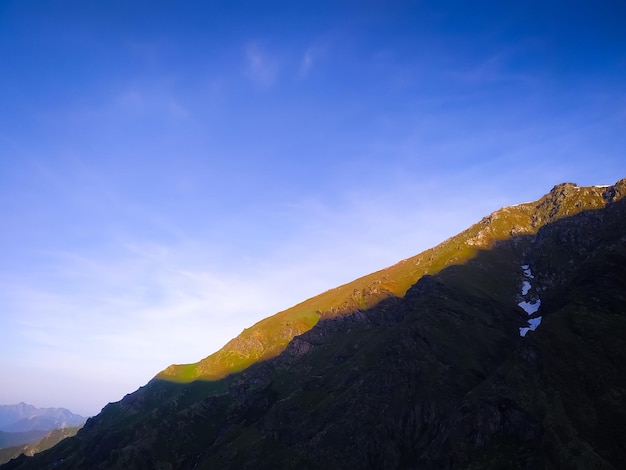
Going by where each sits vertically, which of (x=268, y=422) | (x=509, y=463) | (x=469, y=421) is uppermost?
(x=268, y=422)

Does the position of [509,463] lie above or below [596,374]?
below

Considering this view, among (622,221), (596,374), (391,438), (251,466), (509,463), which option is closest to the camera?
(509,463)

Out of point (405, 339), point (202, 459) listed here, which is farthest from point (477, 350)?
point (202, 459)

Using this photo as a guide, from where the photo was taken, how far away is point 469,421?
136 meters

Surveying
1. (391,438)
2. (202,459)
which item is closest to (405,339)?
(391,438)

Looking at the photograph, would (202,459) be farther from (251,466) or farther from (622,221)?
(622,221)

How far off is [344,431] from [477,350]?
210ft

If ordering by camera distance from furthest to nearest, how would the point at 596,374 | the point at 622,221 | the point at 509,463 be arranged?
the point at 622,221 < the point at 596,374 < the point at 509,463

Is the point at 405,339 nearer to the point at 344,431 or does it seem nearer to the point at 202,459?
the point at 344,431

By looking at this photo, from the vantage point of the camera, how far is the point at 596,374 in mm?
129625

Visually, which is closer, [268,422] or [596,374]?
[596,374]

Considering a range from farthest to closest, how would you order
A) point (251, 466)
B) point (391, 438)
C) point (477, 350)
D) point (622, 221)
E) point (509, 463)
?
point (622, 221) < point (477, 350) < point (251, 466) < point (391, 438) < point (509, 463)

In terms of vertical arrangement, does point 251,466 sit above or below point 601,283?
below

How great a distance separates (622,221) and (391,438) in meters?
139
